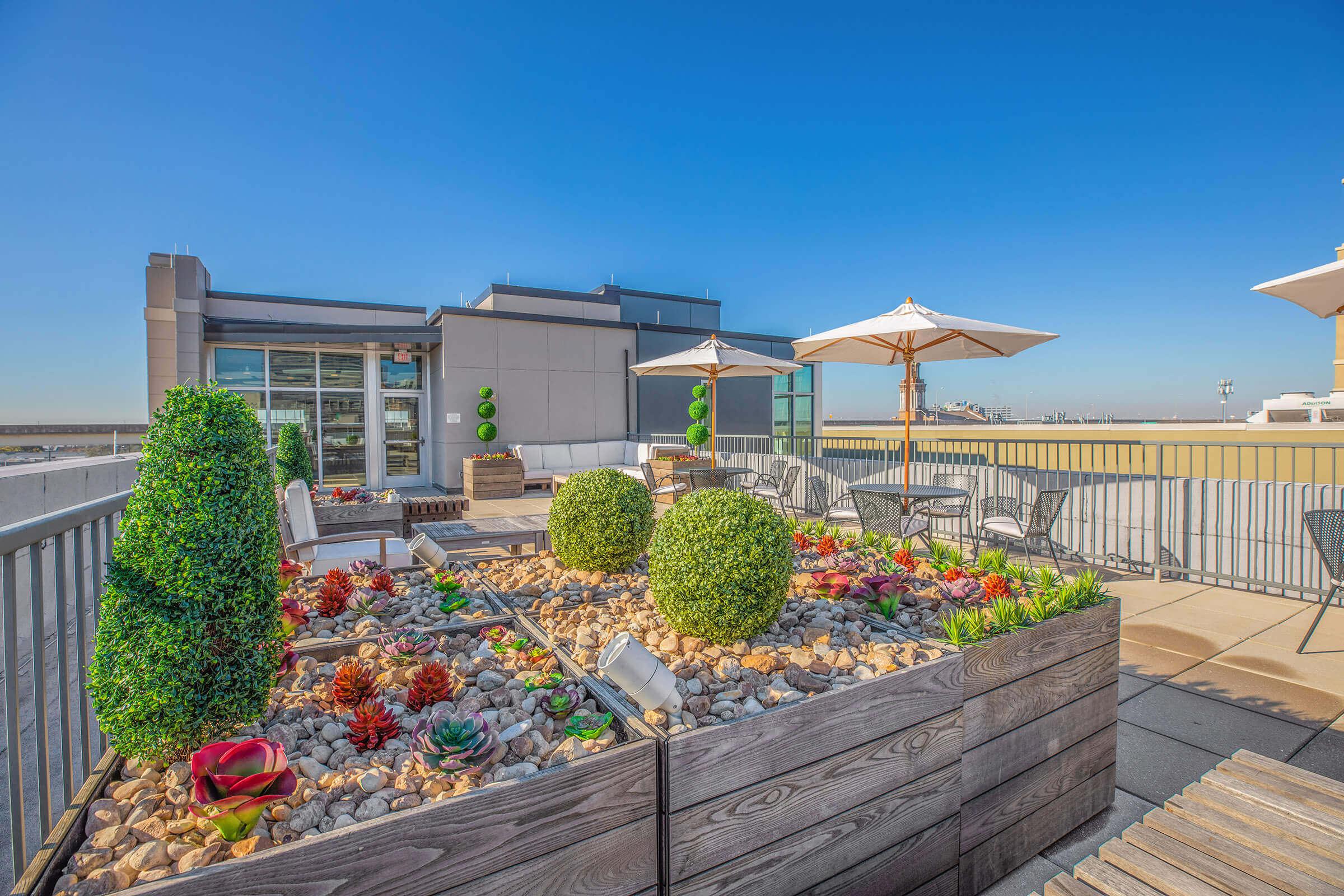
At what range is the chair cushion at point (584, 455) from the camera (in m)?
11.4

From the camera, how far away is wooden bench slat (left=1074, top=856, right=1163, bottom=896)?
1041mm

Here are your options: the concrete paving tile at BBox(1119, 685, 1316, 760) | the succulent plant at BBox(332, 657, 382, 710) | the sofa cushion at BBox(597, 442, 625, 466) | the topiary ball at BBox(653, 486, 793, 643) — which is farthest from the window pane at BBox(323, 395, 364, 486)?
the concrete paving tile at BBox(1119, 685, 1316, 760)

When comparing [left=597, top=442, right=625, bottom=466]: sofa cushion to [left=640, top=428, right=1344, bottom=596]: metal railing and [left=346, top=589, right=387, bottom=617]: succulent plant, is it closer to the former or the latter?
[left=640, top=428, right=1344, bottom=596]: metal railing

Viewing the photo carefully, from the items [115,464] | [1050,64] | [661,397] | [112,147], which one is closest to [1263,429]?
[1050,64]

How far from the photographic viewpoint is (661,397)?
13266 millimetres

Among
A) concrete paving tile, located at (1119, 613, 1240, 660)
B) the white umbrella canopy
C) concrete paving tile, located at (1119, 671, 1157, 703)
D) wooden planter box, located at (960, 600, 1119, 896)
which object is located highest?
the white umbrella canopy

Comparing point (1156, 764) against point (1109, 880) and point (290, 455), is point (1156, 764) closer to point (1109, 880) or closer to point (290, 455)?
point (1109, 880)

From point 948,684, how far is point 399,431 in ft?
40.1

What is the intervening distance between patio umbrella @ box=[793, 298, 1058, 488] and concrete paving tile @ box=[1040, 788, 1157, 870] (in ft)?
10.1

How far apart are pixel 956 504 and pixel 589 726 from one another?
533 centimetres

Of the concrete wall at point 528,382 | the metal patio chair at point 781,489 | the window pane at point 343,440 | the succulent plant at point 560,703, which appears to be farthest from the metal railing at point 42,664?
the window pane at point 343,440

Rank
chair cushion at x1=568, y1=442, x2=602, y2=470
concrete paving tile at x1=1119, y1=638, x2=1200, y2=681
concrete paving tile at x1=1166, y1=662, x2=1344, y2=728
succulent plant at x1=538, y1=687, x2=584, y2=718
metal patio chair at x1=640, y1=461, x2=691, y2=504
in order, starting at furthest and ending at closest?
chair cushion at x1=568, y1=442, x2=602, y2=470
metal patio chair at x1=640, y1=461, x2=691, y2=504
concrete paving tile at x1=1119, y1=638, x2=1200, y2=681
concrete paving tile at x1=1166, y1=662, x2=1344, y2=728
succulent plant at x1=538, y1=687, x2=584, y2=718

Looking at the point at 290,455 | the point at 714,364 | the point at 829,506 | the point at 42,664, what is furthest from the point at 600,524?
the point at 290,455

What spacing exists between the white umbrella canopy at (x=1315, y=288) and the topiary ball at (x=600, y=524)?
3947 millimetres
